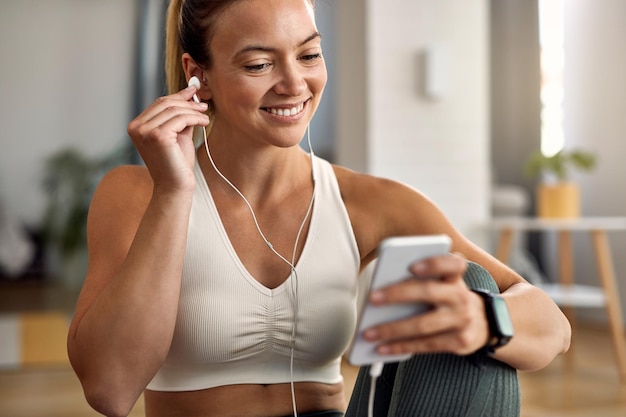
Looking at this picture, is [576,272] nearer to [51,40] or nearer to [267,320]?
[51,40]

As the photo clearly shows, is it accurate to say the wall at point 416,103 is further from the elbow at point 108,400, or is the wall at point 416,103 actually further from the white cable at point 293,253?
the elbow at point 108,400

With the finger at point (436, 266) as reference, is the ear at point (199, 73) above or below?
above

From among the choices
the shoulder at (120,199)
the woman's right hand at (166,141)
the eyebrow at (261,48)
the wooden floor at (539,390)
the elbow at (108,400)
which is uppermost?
the eyebrow at (261,48)

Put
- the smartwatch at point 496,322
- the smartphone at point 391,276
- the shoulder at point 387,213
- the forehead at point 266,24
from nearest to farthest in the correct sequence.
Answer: the smartphone at point 391,276 < the smartwatch at point 496,322 < the forehead at point 266,24 < the shoulder at point 387,213

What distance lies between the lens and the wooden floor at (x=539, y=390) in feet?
9.87

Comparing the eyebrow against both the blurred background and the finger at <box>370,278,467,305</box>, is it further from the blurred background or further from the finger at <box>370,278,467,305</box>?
the blurred background

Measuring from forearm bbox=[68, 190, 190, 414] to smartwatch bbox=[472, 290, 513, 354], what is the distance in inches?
17.3

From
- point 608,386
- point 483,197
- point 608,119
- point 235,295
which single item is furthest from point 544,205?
point 235,295

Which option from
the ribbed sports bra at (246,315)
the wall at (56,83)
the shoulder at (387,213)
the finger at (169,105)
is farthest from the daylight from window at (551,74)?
the finger at (169,105)

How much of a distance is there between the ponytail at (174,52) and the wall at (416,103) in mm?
2322

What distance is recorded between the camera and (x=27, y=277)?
16.0ft

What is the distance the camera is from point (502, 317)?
0.99 m

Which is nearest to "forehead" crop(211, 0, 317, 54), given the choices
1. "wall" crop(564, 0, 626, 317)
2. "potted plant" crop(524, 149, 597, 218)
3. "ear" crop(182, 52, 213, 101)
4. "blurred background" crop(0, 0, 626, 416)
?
"ear" crop(182, 52, 213, 101)

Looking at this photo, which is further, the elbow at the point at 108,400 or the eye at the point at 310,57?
the eye at the point at 310,57
